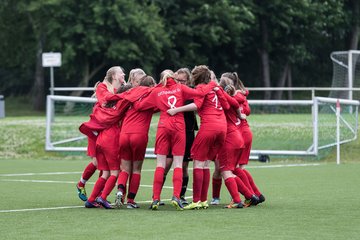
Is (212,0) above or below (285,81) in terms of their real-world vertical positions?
above

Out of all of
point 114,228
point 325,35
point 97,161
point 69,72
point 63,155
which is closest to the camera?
point 114,228

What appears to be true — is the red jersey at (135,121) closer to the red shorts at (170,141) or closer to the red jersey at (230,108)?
the red shorts at (170,141)

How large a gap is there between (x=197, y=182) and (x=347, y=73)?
769 inches

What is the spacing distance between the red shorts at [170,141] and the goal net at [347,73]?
1763cm

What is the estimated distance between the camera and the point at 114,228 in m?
11.1

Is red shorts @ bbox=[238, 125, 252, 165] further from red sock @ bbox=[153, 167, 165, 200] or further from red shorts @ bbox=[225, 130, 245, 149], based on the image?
red sock @ bbox=[153, 167, 165, 200]

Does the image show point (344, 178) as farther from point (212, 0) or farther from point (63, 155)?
point (212, 0)

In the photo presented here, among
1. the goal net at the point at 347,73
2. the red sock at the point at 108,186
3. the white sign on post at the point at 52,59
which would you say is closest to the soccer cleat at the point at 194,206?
the red sock at the point at 108,186

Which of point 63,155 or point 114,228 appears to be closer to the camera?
point 114,228

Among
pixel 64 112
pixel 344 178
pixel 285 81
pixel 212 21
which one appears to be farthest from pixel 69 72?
pixel 344 178

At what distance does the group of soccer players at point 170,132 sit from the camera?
43.4 feet

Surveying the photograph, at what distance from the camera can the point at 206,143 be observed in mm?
13305

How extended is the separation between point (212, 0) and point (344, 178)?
30.0 m

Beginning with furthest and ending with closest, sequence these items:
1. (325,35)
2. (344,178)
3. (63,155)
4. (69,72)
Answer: (325,35) < (69,72) < (63,155) < (344,178)
